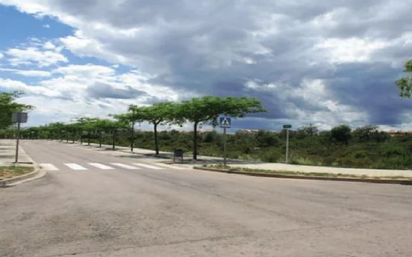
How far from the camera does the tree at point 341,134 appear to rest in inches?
2946

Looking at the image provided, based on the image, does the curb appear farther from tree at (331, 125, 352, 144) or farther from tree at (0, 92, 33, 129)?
tree at (331, 125, 352, 144)

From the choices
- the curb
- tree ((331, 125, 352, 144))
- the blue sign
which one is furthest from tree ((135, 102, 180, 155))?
tree ((331, 125, 352, 144))

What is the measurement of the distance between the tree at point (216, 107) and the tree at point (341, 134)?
44876 mm

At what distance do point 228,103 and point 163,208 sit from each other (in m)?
21.9

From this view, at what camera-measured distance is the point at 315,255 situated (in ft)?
19.9

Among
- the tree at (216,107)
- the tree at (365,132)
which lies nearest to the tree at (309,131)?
the tree at (365,132)

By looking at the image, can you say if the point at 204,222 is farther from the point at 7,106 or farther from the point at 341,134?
the point at 341,134

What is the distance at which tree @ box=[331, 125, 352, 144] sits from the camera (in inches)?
2946

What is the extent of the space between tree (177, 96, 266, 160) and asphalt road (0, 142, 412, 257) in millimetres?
17847

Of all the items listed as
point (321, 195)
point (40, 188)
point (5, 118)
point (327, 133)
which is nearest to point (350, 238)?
point (321, 195)

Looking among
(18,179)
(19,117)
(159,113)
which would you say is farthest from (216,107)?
(18,179)

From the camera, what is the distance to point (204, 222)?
8.39 meters

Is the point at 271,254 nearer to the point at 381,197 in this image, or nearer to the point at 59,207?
the point at 59,207

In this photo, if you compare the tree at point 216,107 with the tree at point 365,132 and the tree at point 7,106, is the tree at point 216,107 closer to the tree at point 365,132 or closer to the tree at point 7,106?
the tree at point 7,106
